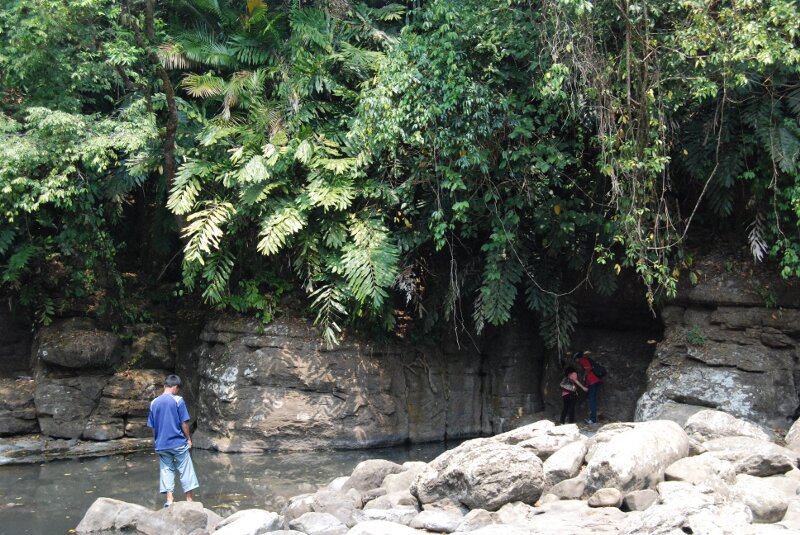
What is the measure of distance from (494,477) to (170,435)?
3.59 m

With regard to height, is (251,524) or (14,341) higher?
(14,341)

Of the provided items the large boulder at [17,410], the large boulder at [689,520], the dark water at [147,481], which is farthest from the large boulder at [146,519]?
the large boulder at [17,410]

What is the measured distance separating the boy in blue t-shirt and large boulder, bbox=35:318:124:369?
520 centimetres

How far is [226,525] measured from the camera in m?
7.85

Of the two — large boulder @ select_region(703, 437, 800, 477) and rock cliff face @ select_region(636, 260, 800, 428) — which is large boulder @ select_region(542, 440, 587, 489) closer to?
large boulder @ select_region(703, 437, 800, 477)

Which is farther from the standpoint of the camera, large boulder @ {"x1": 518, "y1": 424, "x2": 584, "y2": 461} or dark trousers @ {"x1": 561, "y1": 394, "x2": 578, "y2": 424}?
dark trousers @ {"x1": 561, "y1": 394, "x2": 578, "y2": 424}

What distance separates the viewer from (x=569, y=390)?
13.6m

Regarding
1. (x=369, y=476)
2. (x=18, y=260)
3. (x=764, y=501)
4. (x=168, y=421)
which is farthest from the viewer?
(x=18, y=260)

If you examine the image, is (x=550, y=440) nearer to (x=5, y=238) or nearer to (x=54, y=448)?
(x=54, y=448)

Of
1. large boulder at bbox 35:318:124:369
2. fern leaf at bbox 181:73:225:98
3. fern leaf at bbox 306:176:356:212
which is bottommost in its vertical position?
large boulder at bbox 35:318:124:369

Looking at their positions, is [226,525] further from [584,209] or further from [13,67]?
[13,67]

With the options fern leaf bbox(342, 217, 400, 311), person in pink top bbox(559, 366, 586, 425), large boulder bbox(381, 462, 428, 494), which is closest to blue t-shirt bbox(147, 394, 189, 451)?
large boulder bbox(381, 462, 428, 494)

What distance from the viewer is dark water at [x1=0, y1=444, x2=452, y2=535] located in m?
9.31

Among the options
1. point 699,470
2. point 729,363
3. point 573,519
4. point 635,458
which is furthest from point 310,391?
point 699,470
